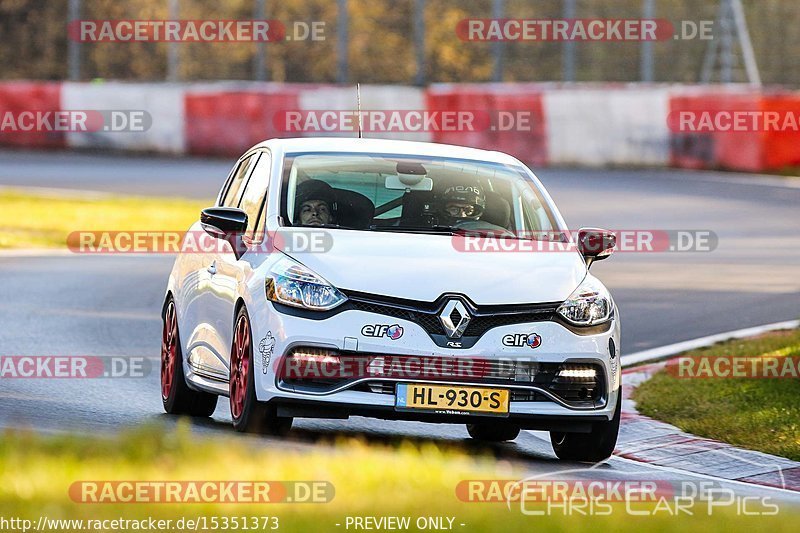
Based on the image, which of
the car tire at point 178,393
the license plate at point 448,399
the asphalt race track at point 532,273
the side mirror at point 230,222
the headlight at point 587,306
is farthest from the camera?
the car tire at point 178,393

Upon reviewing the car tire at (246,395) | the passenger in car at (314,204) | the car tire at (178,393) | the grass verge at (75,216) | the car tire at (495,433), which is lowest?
the grass verge at (75,216)

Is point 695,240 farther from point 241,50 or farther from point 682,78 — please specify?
point 241,50

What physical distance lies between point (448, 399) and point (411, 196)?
1.61m

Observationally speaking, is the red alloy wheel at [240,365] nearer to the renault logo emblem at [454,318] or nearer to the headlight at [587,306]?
the renault logo emblem at [454,318]

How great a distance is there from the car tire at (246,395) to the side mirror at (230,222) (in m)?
0.49

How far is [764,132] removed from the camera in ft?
104

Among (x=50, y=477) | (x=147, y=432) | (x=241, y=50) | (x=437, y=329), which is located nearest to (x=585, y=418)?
(x=437, y=329)

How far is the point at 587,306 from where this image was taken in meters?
9.45

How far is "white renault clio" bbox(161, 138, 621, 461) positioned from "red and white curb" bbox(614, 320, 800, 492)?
716 millimetres

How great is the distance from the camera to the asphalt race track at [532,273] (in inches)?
414

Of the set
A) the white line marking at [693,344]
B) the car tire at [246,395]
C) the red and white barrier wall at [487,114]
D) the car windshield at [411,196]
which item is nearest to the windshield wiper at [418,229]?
the car windshield at [411,196]

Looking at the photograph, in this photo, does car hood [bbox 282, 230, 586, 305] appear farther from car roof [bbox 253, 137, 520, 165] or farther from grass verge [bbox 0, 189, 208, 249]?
grass verge [bbox 0, 189, 208, 249]

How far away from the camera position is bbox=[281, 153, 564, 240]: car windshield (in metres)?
10.1

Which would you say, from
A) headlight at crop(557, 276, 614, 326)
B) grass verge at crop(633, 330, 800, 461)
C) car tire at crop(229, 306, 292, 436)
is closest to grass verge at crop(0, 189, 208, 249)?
grass verge at crop(633, 330, 800, 461)
